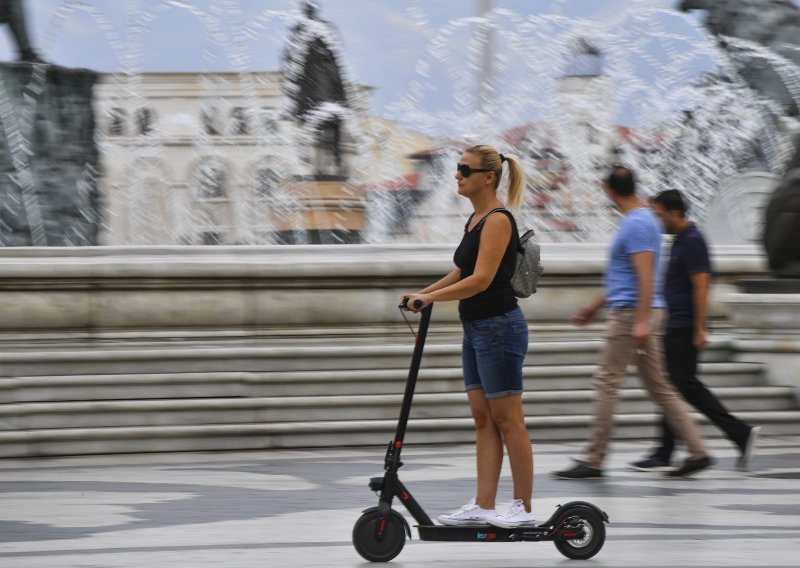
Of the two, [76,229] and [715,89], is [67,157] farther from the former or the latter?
[715,89]

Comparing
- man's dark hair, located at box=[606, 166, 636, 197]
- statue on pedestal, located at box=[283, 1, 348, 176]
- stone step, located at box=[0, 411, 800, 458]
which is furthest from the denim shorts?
statue on pedestal, located at box=[283, 1, 348, 176]

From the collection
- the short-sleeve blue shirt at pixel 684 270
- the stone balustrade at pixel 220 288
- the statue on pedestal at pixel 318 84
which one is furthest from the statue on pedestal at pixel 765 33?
the short-sleeve blue shirt at pixel 684 270

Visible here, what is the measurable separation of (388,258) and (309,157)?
6.00 metres

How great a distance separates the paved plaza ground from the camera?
5.52m

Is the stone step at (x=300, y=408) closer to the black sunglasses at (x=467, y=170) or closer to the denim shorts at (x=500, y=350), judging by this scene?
the denim shorts at (x=500, y=350)

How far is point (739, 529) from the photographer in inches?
243

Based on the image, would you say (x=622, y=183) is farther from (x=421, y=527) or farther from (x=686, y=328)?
(x=421, y=527)

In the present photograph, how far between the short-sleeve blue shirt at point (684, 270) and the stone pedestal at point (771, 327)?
2659 millimetres

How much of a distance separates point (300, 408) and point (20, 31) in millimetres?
6569

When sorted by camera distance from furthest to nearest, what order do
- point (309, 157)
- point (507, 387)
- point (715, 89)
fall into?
point (715, 89) < point (309, 157) < point (507, 387)

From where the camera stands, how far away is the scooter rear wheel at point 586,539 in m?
5.45

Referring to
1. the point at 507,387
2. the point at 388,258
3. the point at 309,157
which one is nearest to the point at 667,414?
the point at 507,387

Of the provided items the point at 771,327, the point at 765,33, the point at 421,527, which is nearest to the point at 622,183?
the point at 421,527

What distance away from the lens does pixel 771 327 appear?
1095cm
